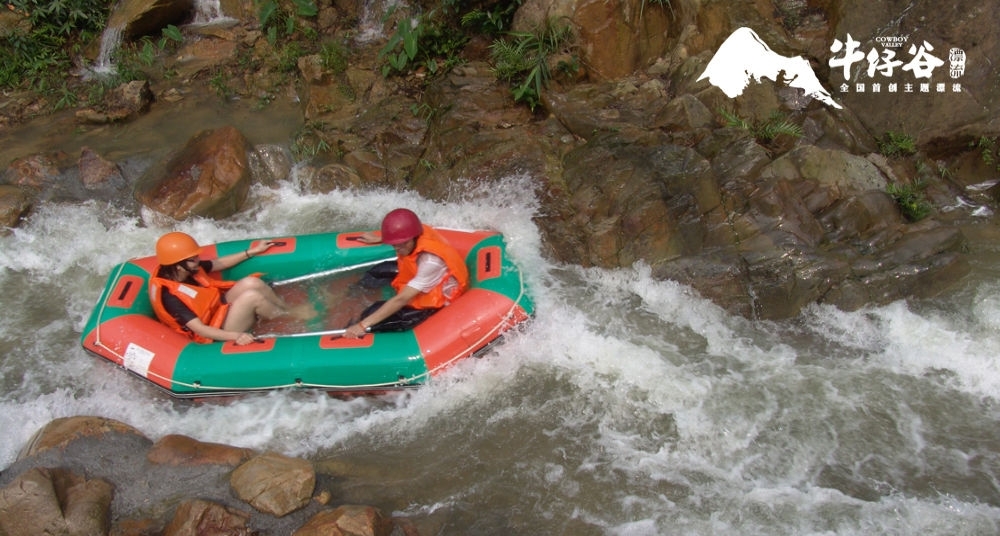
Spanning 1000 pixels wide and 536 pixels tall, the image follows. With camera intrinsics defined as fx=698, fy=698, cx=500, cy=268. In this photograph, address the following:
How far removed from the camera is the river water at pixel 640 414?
3.99 meters

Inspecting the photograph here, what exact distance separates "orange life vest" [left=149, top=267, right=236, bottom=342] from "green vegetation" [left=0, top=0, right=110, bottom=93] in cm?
457

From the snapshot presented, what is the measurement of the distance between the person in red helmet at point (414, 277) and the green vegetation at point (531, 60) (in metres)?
2.26

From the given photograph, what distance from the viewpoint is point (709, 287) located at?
535 cm

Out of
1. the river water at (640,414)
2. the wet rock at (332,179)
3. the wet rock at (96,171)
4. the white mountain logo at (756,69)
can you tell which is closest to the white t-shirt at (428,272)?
the river water at (640,414)

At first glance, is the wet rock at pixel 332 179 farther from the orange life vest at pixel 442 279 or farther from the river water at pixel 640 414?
the orange life vest at pixel 442 279

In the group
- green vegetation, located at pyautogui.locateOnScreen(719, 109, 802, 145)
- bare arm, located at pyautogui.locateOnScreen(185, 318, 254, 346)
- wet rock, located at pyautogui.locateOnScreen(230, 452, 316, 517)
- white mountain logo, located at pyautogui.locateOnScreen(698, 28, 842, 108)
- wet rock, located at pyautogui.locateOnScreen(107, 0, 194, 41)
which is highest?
wet rock, located at pyautogui.locateOnScreen(107, 0, 194, 41)

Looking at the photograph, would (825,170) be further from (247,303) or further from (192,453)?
(192,453)

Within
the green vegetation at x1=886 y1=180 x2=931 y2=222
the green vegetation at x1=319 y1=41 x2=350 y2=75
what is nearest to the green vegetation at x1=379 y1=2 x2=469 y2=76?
the green vegetation at x1=319 y1=41 x2=350 y2=75

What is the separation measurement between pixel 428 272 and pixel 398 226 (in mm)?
421

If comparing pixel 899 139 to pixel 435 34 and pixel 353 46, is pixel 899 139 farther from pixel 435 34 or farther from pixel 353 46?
pixel 353 46

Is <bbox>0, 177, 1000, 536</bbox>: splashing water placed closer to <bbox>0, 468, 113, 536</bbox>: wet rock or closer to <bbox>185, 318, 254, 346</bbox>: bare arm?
<bbox>185, 318, 254, 346</bbox>: bare arm

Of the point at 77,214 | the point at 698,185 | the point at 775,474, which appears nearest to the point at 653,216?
the point at 698,185

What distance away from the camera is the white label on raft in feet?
15.4

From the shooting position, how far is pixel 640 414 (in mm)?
4543
